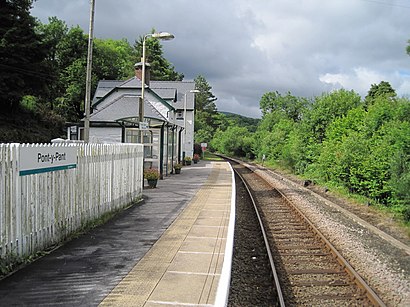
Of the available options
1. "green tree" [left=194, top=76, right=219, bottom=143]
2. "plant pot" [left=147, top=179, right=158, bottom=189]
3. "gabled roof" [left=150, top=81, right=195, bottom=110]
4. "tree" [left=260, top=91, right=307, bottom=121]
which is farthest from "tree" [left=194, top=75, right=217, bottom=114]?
"plant pot" [left=147, top=179, right=158, bottom=189]

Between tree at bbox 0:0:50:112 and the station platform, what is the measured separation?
24.2 m

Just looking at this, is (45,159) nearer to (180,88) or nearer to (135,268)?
(135,268)

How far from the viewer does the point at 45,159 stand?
22.7 feet

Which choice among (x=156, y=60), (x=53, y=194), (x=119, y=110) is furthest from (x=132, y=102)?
(x=156, y=60)

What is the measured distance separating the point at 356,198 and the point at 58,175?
13896mm

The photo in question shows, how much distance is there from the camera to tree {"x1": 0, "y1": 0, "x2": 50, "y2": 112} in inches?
1182

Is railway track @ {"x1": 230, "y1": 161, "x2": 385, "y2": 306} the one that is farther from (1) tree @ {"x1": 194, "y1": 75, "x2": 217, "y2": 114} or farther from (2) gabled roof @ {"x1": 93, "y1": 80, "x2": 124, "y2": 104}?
(1) tree @ {"x1": 194, "y1": 75, "x2": 217, "y2": 114}

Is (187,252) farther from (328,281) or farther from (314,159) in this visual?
(314,159)

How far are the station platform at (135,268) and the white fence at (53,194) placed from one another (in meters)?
0.40

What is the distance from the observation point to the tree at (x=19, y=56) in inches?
1182

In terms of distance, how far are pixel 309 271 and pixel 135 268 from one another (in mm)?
3233

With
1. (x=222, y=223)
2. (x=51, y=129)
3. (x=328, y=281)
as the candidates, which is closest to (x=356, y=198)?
(x=222, y=223)

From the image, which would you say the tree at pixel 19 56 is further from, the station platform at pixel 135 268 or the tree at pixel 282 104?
the tree at pixel 282 104

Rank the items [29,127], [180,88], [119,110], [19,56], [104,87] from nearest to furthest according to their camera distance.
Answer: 1. [119,110]
2. [19,56]
3. [29,127]
4. [104,87]
5. [180,88]
